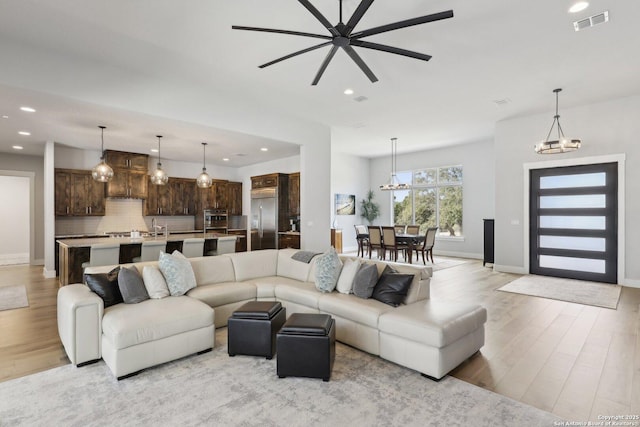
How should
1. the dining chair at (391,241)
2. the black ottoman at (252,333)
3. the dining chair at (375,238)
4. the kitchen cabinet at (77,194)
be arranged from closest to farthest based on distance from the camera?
the black ottoman at (252,333) → the kitchen cabinet at (77,194) → the dining chair at (391,241) → the dining chair at (375,238)

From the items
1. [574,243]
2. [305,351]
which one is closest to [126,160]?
[305,351]

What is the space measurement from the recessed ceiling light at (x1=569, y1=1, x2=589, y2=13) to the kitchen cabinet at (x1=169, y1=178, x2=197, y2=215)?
8.99 m

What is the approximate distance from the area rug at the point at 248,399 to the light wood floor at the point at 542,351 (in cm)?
27

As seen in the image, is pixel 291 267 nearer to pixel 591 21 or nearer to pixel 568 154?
pixel 591 21

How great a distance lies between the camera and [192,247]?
5.89m

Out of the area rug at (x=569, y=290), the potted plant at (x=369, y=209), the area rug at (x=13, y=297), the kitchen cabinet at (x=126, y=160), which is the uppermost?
the kitchen cabinet at (x=126, y=160)

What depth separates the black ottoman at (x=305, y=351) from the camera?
2.61 meters

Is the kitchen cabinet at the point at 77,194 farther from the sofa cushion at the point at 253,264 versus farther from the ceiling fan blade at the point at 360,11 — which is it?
the ceiling fan blade at the point at 360,11

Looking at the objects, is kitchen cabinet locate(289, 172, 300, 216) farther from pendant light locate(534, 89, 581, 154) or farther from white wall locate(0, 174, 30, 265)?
white wall locate(0, 174, 30, 265)

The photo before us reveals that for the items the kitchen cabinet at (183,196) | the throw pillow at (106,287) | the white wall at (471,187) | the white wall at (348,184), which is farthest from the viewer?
the white wall at (348,184)

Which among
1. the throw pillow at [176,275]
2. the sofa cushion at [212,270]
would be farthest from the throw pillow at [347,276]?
the throw pillow at [176,275]

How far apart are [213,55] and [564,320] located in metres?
5.60

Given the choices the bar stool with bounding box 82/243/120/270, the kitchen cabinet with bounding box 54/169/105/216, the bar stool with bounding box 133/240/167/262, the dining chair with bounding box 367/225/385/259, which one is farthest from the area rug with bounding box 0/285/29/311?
the dining chair with bounding box 367/225/385/259

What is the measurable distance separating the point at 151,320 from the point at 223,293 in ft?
3.54
